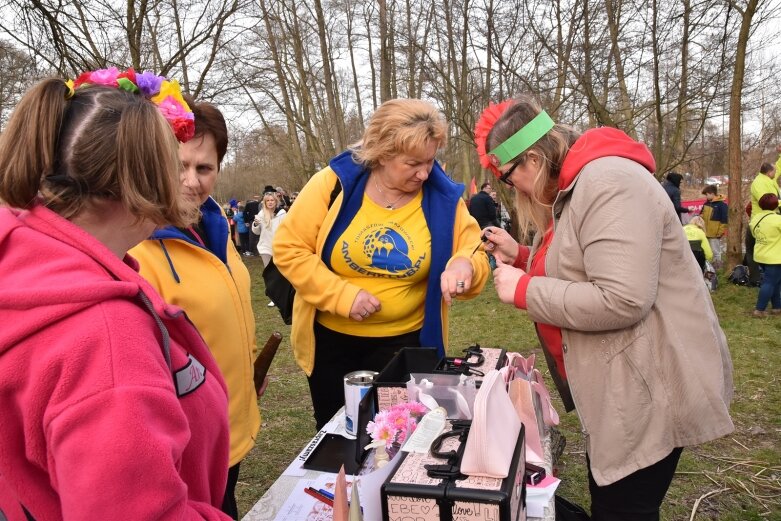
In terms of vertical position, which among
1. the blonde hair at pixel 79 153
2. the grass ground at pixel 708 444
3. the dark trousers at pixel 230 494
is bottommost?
the grass ground at pixel 708 444

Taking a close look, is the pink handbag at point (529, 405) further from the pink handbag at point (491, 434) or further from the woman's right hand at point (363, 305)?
the woman's right hand at point (363, 305)

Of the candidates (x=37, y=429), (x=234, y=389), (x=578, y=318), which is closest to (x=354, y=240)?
(x=234, y=389)

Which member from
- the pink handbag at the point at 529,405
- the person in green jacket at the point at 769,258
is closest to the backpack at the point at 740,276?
the person in green jacket at the point at 769,258

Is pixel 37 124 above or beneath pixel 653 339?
above

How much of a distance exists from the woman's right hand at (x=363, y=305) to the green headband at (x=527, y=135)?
2.56 feet

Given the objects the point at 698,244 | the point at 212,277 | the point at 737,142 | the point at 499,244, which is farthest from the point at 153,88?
the point at 737,142

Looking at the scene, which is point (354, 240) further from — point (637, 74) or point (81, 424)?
point (637, 74)

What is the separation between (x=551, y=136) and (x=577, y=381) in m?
0.78

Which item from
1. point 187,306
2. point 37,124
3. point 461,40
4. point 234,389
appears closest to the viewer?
point 37,124

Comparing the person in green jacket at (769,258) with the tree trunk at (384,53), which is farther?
the tree trunk at (384,53)

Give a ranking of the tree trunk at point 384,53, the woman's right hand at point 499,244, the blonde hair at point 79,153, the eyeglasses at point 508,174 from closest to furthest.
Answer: the blonde hair at point 79,153
the eyeglasses at point 508,174
the woman's right hand at point 499,244
the tree trunk at point 384,53

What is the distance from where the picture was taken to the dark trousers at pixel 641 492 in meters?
1.57

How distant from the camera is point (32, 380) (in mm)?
694

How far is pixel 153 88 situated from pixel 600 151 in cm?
118
